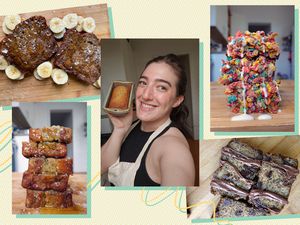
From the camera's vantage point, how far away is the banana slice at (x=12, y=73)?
1905 mm

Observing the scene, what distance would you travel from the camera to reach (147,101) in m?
1.89

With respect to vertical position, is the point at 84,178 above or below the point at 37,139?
below

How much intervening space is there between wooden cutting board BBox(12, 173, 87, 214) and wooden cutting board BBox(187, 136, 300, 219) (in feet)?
1.32

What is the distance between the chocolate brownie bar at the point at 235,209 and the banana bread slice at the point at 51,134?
0.62 metres

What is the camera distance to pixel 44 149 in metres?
1.95

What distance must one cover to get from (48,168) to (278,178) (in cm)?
86

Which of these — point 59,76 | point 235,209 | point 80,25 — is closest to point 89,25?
point 80,25

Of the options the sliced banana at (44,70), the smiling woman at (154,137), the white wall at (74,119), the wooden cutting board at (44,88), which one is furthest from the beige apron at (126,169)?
the sliced banana at (44,70)

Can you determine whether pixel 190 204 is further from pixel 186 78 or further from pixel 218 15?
pixel 218 15

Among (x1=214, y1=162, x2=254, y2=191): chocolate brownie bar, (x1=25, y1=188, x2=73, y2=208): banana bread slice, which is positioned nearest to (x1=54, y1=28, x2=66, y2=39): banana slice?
(x1=25, y1=188, x2=73, y2=208): banana bread slice

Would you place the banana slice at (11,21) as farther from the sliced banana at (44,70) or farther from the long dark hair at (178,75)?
the long dark hair at (178,75)

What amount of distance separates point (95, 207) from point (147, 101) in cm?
45

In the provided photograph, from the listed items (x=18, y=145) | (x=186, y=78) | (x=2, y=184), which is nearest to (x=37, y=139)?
(x=18, y=145)

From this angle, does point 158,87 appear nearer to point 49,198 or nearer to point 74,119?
point 74,119
